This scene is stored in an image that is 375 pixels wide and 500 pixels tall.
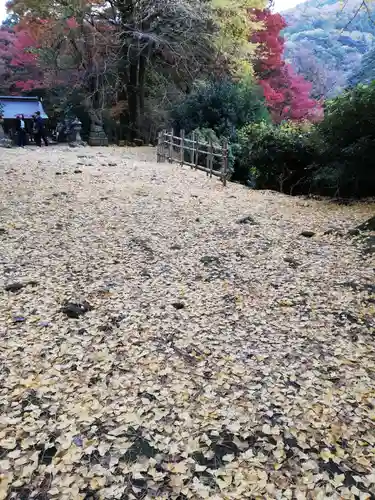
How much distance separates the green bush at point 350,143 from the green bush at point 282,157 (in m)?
0.48

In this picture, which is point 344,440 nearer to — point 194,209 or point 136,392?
point 136,392

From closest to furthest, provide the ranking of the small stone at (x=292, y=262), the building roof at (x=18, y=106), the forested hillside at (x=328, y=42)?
the small stone at (x=292, y=262), the building roof at (x=18, y=106), the forested hillside at (x=328, y=42)

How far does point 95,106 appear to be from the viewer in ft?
49.8

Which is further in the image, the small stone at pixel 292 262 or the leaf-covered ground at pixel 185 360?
the small stone at pixel 292 262

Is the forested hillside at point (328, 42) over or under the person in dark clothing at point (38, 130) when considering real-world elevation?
over


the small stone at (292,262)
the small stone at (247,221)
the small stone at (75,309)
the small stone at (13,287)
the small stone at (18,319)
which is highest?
the small stone at (247,221)

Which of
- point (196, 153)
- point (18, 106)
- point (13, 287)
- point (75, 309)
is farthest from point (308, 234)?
point (18, 106)

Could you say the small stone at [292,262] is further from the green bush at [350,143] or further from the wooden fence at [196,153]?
the wooden fence at [196,153]

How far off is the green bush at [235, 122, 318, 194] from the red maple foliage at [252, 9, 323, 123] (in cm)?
689

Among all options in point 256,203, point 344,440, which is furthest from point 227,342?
point 256,203

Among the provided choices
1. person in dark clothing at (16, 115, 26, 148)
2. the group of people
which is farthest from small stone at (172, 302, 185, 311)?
person in dark clothing at (16, 115, 26, 148)

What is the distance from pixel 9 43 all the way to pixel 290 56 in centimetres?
1498

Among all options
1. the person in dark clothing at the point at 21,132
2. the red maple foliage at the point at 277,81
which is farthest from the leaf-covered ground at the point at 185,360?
the red maple foliage at the point at 277,81

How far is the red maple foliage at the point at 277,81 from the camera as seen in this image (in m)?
14.7
